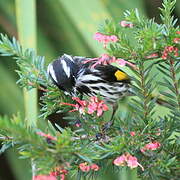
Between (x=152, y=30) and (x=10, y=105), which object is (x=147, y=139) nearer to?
(x=152, y=30)

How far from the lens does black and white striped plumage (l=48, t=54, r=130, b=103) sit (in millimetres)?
1171

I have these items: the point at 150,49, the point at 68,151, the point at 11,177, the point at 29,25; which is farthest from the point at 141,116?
the point at 11,177

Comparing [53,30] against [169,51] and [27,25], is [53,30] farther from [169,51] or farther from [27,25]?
[169,51]

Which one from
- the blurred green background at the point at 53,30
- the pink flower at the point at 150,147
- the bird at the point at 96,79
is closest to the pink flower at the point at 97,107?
the pink flower at the point at 150,147

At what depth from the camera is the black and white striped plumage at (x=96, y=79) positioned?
1.17 m

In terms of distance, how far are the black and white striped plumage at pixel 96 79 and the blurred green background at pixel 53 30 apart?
0.34 meters

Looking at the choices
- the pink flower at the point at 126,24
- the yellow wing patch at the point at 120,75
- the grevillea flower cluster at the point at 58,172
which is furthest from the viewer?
the yellow wing patch at the point at 120,75

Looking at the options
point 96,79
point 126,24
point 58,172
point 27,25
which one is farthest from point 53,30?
point 58,172

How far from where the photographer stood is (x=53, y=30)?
1905 millimetres

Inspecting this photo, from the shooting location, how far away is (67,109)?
0.88 meters

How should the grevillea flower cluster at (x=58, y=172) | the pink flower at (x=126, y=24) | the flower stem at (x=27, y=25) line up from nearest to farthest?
the grevillea flower cluster at (x=58, y=172)
the pink flower at (x=126, y=24)
the flower stem at (x=27, y=25)

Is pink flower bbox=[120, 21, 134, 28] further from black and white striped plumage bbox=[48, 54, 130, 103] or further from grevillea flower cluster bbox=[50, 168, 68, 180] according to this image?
black and white striped plumage bbox=[48, 54, 130, 103]

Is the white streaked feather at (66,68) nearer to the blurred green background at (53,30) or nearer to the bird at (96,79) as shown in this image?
the bird at (96,79)

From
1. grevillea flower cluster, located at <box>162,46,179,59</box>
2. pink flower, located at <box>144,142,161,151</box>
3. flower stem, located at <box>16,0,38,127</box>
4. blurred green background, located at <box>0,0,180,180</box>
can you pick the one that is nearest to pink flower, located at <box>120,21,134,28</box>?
grevillea flower cluster, located at <box>162,46,179,59</box>
